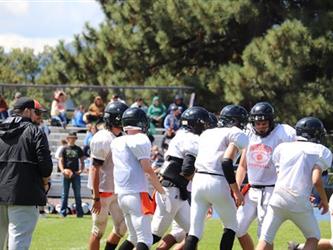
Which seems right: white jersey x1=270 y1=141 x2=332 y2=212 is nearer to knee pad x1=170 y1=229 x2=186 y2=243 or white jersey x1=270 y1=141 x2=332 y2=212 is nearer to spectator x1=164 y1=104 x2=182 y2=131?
knee pad x1=170 y1=229 x2=186 y2=243

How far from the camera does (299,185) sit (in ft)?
27.1

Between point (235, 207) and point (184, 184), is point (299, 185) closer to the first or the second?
point (235, 207)

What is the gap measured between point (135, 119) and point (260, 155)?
154 cm

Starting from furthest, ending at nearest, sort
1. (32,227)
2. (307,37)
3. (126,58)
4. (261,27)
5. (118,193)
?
(126,58) < (261,27) < (307,37) < (118,193) < (32,227)

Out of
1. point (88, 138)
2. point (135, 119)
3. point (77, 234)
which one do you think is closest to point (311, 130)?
point (135, 119)

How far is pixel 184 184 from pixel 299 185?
1.40m

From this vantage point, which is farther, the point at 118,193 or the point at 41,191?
the point at 118,193

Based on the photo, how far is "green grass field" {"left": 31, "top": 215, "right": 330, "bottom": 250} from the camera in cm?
1196

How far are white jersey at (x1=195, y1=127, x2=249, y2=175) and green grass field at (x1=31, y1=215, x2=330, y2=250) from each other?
306cm

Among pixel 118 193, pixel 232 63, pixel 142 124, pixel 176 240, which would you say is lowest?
pixel 176 240

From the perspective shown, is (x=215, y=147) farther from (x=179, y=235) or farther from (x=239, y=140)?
(x=179, y=235)

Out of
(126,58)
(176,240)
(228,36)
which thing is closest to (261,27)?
(228,36)

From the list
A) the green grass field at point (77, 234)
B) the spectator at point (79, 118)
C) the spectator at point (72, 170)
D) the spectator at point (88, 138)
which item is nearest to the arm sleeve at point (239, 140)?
the green grass field at point (77, 234)

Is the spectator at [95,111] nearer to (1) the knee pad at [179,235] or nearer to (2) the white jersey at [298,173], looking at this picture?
(1) the knee pad at [179,235]
